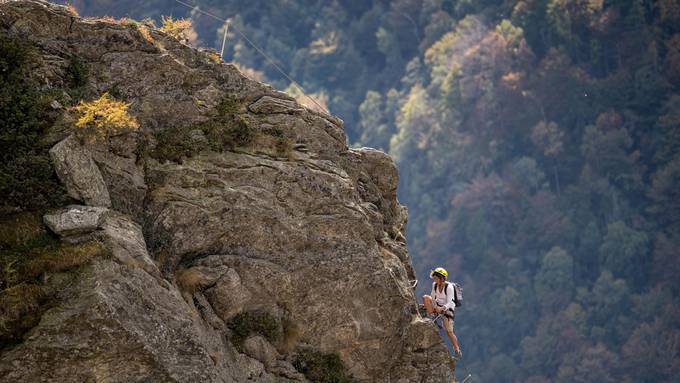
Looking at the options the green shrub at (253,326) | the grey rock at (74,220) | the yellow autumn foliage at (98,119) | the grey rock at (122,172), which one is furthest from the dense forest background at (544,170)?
the grey rock at (74,220)

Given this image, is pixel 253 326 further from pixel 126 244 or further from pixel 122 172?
pixel 122 172

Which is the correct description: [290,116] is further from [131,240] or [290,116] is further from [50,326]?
[50,326]

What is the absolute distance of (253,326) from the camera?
17156mm

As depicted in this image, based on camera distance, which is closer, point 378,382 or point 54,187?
point 54,187

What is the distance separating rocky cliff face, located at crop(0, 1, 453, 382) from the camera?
1513cm

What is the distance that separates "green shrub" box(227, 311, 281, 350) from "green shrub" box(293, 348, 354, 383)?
62cm

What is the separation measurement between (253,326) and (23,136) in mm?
4785

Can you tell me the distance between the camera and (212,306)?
55.5 feet

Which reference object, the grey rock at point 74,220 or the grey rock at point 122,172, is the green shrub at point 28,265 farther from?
the grey rock at point 122,172

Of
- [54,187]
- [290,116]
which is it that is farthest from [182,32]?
[54,187]

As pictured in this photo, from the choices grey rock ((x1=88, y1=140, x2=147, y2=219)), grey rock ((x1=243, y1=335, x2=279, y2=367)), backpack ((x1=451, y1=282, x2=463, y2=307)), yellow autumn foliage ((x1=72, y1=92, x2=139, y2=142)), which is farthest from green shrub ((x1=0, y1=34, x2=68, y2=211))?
backpack ((x1=451, y1=282, x2=463, y2=307))

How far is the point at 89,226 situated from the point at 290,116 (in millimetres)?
5873

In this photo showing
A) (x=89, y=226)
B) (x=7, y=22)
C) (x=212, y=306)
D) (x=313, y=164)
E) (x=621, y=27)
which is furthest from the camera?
(x=621, y=27)

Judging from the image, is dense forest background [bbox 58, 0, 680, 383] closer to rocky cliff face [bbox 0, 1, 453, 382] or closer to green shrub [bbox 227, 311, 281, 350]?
rocky cliff face [bbox 0, 1, 453, 382]
